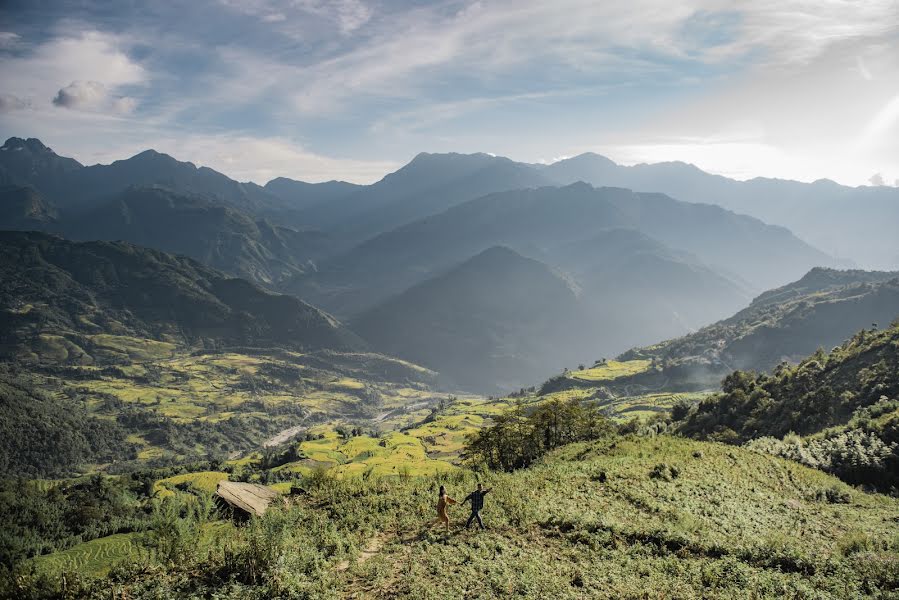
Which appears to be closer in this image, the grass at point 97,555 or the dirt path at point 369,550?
the dirt path at point 369,550

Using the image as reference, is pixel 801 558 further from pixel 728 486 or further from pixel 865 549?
pixel 728 486

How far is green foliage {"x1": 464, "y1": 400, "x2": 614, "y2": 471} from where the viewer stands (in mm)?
44625

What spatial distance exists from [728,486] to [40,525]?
69873 mm

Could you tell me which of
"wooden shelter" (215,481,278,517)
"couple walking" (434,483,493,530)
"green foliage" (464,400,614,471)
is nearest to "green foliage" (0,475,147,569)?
"wooden shelter" (215,481,278,517)

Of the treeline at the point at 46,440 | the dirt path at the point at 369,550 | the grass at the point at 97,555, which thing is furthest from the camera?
the treeline at the point at 46,440

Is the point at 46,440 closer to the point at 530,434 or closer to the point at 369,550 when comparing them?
the point at 530,434

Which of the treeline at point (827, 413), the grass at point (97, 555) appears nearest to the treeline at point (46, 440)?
the grass at point (97, 555)

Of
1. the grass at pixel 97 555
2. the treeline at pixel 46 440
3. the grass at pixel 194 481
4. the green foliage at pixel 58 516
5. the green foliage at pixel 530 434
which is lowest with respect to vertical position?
the treeline at pixel 46 440

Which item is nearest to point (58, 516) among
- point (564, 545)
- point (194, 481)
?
point (194, 481)

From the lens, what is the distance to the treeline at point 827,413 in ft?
103

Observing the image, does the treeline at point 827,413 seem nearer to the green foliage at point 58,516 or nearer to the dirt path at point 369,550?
the dirt path at point 369,550

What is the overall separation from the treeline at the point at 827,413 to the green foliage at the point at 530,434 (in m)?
14.7

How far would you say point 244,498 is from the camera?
2369cm

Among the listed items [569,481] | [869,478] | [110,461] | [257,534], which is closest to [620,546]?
[569,481]
